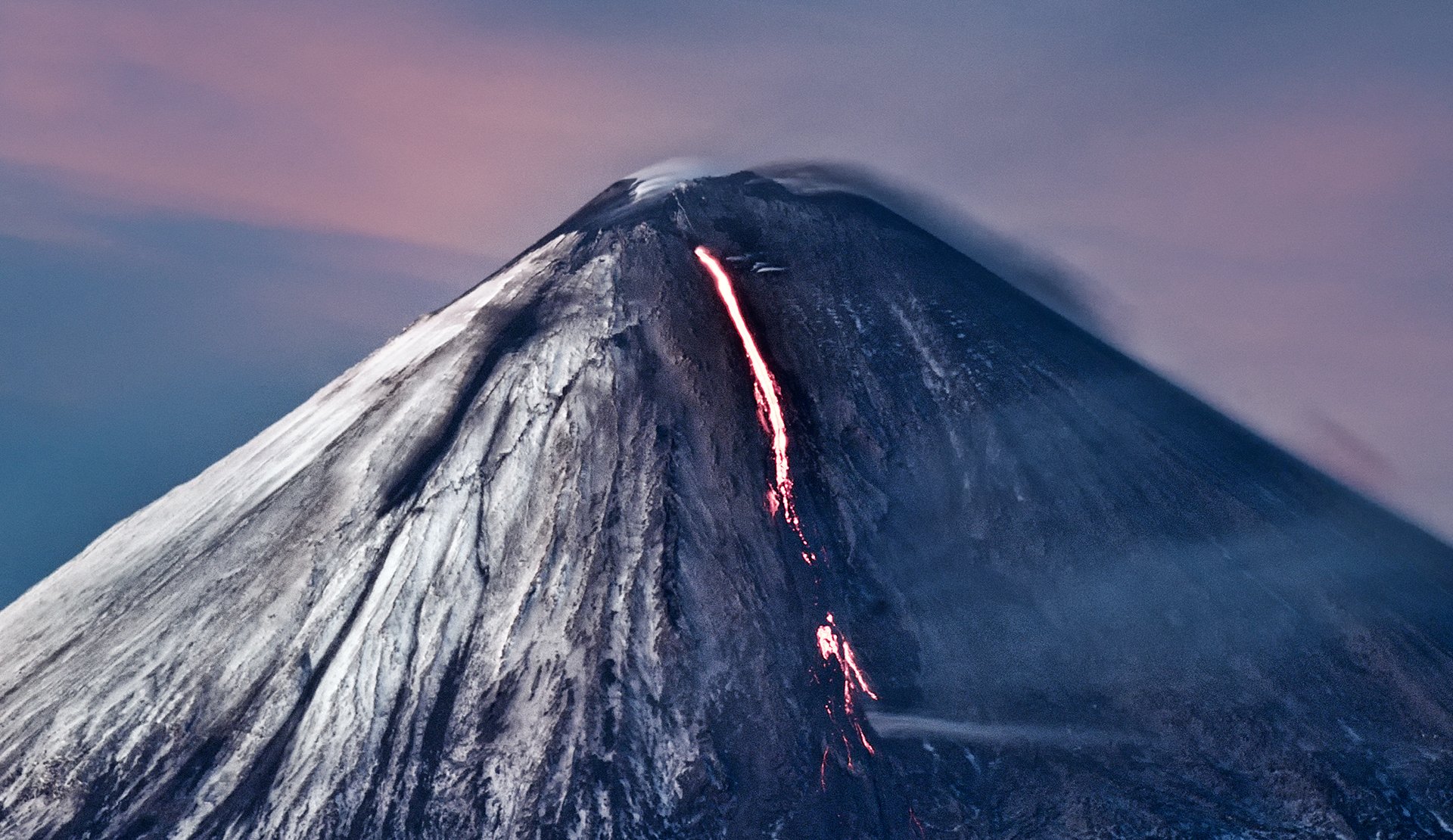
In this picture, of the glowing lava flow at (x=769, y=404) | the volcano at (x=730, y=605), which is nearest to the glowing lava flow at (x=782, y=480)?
the glowing lava flow at (x=769, y=404)

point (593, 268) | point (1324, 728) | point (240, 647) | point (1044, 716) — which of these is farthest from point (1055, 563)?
point (240, 647)

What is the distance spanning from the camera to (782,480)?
40.6 m

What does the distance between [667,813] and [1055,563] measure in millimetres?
15985

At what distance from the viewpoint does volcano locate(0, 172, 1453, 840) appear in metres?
33.5

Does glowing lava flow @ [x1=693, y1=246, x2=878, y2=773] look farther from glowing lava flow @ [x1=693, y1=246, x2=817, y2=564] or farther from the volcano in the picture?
the volcano

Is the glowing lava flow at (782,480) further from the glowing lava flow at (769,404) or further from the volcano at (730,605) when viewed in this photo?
the volcano at (730,605)

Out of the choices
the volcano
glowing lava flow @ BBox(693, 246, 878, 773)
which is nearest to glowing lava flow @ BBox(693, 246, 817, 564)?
glowing lava flow @ BBox(693, 246, 878, 773)

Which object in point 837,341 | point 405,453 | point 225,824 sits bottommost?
point 225,824

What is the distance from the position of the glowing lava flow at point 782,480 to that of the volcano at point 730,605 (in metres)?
0.16

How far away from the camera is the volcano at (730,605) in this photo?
110 ft

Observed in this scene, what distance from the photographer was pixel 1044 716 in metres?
36.9

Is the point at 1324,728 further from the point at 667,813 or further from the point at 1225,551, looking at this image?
the point at 667,813

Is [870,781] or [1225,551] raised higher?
[1225,551]

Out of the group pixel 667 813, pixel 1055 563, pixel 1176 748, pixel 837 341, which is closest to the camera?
pixel 667 813
